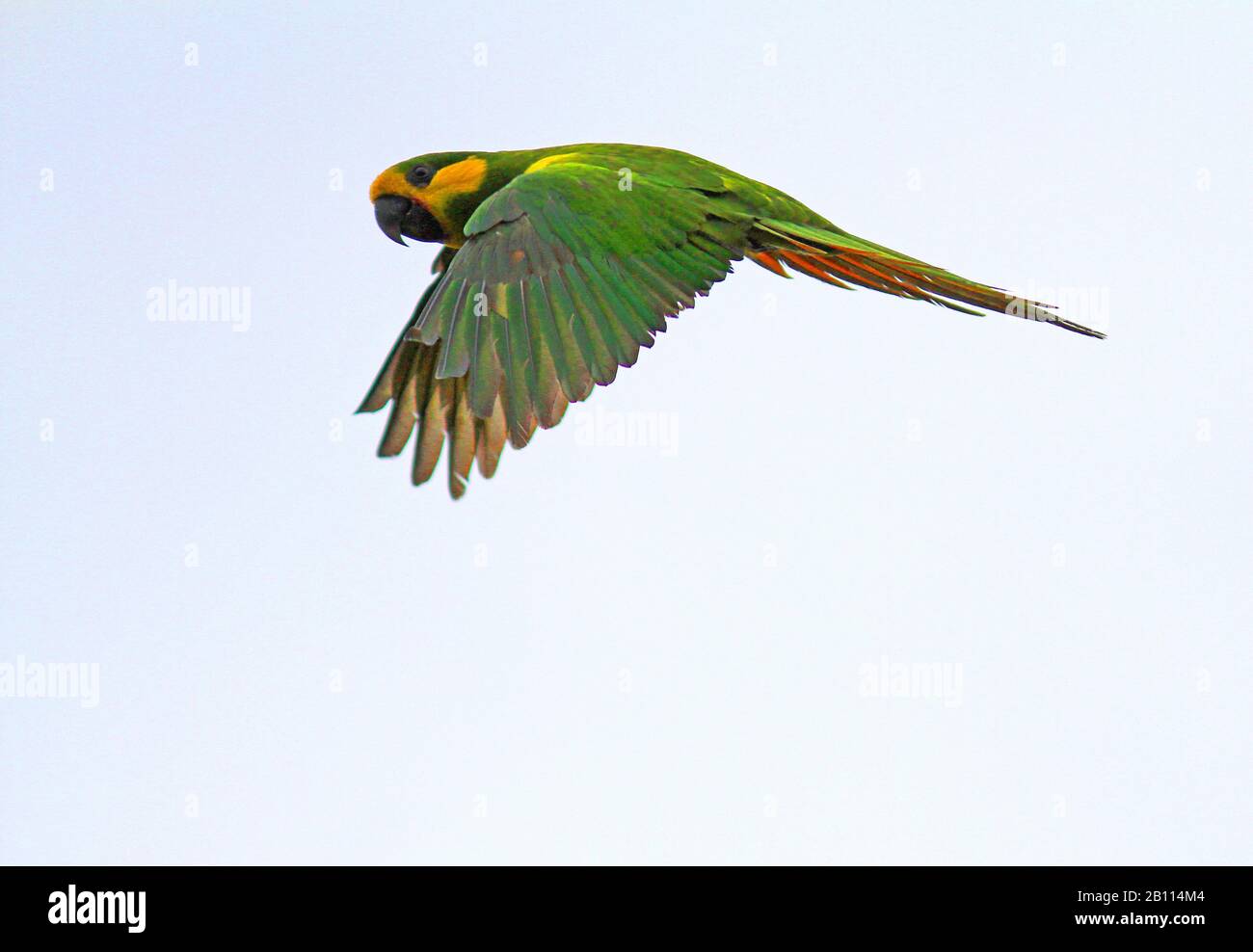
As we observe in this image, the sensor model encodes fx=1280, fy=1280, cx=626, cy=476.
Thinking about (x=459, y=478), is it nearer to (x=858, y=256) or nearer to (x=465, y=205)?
(x=465, y=205)

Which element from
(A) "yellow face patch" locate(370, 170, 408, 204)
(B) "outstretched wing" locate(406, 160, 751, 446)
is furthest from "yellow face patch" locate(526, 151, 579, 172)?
(A) "yellow face patch" locate(370, 170, 408, 204)

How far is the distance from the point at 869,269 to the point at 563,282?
1391 mm

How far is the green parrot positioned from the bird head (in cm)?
6

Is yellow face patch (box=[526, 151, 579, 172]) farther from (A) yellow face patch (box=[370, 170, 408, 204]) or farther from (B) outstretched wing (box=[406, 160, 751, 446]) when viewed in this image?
(A) yellow face patch (box=[370, 170, 408, 204])

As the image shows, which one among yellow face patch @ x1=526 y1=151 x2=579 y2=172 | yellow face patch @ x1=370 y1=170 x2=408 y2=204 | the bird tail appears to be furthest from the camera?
yellow face patch @ x1=370 y1=170 x2=408 y2=204

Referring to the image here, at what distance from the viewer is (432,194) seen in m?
5.94

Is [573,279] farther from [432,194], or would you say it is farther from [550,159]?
[432,194]

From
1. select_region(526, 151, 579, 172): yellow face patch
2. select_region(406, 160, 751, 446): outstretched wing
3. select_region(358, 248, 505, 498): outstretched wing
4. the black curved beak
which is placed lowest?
select_region(358, 248, 505, 498): outstretched wing

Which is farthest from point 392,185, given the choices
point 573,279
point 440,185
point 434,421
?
point 573,279

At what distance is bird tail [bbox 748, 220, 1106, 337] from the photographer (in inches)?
194

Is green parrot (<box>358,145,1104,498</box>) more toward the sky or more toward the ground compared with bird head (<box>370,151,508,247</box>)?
more toward the ground

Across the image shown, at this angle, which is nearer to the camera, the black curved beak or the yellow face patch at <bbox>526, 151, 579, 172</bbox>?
the yellow face patch at <bbox>526, 151, 579, 172</bbox>

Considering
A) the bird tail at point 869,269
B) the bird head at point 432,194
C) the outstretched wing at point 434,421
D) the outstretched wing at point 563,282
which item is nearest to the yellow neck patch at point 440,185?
the bird head at point 432,194

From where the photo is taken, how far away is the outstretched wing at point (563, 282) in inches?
177
